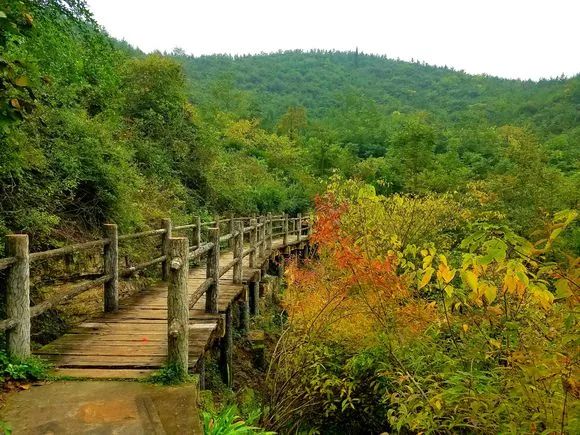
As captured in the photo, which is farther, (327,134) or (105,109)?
(327,134)

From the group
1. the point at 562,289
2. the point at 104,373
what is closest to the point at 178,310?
the point at 104,373

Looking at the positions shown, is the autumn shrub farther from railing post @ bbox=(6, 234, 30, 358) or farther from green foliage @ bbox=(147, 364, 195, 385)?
railing post @ bbox=(6, 234, 30, 358)

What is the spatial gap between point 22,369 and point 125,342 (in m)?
1.11

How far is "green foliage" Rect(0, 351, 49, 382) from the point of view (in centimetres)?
377

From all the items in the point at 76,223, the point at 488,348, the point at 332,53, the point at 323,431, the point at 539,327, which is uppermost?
the point at 332,53

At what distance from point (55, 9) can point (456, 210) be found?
10.4 meters

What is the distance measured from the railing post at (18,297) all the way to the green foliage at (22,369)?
78 mm

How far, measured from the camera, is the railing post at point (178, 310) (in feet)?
13.1

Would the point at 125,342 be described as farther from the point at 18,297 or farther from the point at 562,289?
the point at 562,289

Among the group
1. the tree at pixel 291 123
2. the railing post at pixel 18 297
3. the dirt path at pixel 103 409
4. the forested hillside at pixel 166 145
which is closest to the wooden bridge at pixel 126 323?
the railing post at pixel 18 297

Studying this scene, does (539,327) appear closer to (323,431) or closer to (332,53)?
(323,431)

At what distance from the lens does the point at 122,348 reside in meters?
4.64

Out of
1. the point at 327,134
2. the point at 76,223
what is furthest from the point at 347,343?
the point at 327,134

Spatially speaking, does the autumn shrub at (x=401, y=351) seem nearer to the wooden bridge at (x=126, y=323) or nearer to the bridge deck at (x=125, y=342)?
the wooden bridge at (x=126, y=323)
